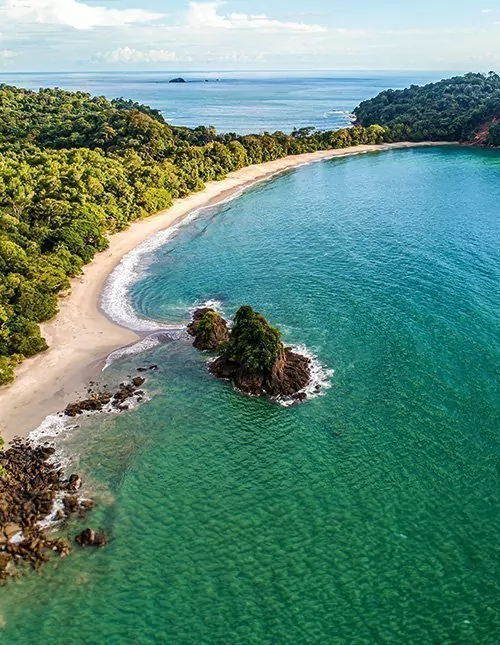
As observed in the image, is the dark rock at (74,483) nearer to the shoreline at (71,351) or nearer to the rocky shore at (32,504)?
the rocky shore at (32,504)

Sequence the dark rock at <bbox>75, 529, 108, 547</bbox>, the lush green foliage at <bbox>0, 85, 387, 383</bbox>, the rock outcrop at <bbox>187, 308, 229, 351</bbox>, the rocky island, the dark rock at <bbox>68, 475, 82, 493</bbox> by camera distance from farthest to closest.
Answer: the lush green foliage at <bbox>0, 85, 387, 383</bbox>
the rock outcrop at <bbox>187, 308, 229, 351</bbox>
the rocky island
the dark rock at <bbox>68, 475, 82, 493</bbox>
the dark rock at <bbox>75, 529, 108, 547</bbox>

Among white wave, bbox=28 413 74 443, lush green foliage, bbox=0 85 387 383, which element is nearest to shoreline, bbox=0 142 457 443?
white wave, bbox=28 413 74 443

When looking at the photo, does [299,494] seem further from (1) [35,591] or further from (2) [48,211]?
(2) [48,211]

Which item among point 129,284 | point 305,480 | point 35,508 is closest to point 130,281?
point 129,284

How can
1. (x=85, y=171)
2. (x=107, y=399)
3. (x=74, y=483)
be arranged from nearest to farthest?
(x=74, y=483) < (x=107, y=399) < (x=85, y=171)

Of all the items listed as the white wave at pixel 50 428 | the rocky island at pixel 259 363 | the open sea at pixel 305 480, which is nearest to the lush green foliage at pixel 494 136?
the open sea at pixel 305 480

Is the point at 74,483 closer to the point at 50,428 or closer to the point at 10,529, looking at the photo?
the point at 10,529

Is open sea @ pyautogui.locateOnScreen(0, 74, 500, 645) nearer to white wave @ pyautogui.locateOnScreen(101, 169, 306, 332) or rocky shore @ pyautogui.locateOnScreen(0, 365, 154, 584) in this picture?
white wave @ pyautogui.locateOnScreen(101, 169, 306, 332)
